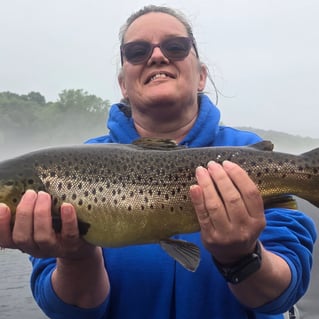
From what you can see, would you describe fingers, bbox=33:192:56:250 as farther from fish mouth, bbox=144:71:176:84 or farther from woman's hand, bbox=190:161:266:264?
fish mouth, bbox=144:71:176:84

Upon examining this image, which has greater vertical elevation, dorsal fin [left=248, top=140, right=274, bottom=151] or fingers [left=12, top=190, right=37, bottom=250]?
dorsal fin [left=248, top=140, right=274, bottom=151]

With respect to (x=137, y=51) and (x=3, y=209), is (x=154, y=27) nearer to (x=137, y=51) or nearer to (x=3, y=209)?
(x=137, y=51)

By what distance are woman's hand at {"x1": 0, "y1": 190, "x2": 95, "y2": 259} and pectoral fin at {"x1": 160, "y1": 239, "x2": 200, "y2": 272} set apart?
0.56 m

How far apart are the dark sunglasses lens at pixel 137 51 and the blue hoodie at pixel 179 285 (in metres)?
1.45

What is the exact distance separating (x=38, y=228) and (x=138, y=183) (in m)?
0.72

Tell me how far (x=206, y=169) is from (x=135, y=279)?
0.95 metres

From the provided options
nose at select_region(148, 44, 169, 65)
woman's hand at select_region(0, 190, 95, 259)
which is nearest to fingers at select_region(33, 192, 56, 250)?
woman's hand at select_region(0, 190, 95, 259)

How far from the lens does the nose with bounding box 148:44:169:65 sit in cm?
409

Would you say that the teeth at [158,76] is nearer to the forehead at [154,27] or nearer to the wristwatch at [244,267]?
the forehead at [154,27]

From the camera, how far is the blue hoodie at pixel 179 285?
355 centimetres

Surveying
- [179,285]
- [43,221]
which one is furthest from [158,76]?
[179,285]

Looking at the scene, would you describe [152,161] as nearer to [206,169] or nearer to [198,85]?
[206,169]

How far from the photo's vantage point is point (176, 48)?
417cm

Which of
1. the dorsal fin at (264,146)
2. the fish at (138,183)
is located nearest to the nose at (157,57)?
the fish at (138,183)
